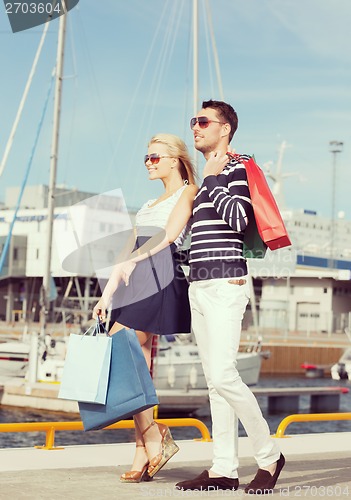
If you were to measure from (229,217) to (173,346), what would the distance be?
86.6 feet

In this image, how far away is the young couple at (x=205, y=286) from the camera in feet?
16.0

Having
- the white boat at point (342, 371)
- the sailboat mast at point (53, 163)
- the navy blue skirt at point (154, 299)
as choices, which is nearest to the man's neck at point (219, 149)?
the navy blue skirt at point (154, 299)

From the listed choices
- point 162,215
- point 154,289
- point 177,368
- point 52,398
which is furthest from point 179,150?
point 177,368

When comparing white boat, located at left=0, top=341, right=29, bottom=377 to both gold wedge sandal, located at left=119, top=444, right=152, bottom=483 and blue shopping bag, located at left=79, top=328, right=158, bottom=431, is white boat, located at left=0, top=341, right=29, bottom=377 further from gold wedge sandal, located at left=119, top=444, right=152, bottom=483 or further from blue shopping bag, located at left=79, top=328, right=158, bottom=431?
blue shopping bag, located at left=79, top=328, right=158, bottom=431

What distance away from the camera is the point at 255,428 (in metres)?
4.89

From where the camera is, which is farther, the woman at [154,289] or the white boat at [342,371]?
the white boat at [342,371]

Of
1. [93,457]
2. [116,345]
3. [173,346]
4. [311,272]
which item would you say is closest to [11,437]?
[173,346]

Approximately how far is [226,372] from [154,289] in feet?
2.19

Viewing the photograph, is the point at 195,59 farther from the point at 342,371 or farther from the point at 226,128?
the point at 226,128

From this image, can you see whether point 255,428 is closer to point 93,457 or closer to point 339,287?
point 93,457

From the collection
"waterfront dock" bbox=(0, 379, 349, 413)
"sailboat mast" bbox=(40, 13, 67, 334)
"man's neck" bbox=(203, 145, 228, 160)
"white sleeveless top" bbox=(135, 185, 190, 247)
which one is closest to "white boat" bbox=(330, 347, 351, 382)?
"waterfront dock" bbox=(0, 379, 349, 413)

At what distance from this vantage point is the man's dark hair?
525cm

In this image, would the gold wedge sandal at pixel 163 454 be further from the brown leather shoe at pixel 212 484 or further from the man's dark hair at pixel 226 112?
the man's dark hair at pixel 226 112

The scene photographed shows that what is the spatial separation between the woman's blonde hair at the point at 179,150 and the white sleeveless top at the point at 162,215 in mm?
144
